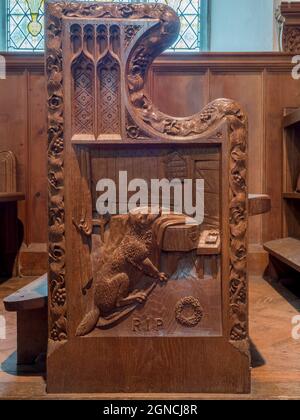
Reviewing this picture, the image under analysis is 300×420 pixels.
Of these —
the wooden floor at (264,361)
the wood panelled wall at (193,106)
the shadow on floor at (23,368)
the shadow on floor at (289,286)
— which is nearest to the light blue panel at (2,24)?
the wood panelled wall at (193,106)

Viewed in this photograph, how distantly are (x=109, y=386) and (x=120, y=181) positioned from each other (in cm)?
66

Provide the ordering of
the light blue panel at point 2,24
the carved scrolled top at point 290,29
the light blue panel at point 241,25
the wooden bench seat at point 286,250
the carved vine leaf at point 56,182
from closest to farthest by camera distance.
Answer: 1. the carved vine leaf at point 56,182
2. the wooden bench seat at point 286,250
3. the carved scrolled top at point 290,29
4. the light blue panel at point 241,25
5. the light blue panel at point 2,24

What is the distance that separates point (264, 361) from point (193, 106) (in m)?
2.10

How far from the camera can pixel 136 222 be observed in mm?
1407

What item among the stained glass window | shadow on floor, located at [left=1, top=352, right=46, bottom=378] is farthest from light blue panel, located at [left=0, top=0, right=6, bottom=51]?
shadow on floor, located at [left=1, top=352, right=46, bottom=378]

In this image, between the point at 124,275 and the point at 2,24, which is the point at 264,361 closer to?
the point at 124,275

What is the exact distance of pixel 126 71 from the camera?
138cm

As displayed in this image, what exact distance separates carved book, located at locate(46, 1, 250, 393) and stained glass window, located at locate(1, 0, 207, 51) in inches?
132

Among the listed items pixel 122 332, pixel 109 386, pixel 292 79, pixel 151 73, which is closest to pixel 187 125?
pixel 122 332

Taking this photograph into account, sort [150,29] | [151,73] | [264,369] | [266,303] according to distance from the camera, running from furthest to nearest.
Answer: [151,73]
[266,303]
[264,369]
[150,29]

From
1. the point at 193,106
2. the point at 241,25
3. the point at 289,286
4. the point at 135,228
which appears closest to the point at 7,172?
the point at 193,106

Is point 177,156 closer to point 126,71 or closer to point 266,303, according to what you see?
point 126,71

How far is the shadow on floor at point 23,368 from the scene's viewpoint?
1.56m

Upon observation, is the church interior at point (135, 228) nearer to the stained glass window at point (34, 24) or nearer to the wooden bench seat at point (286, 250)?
the wooden bench seat at point (286, 250)
